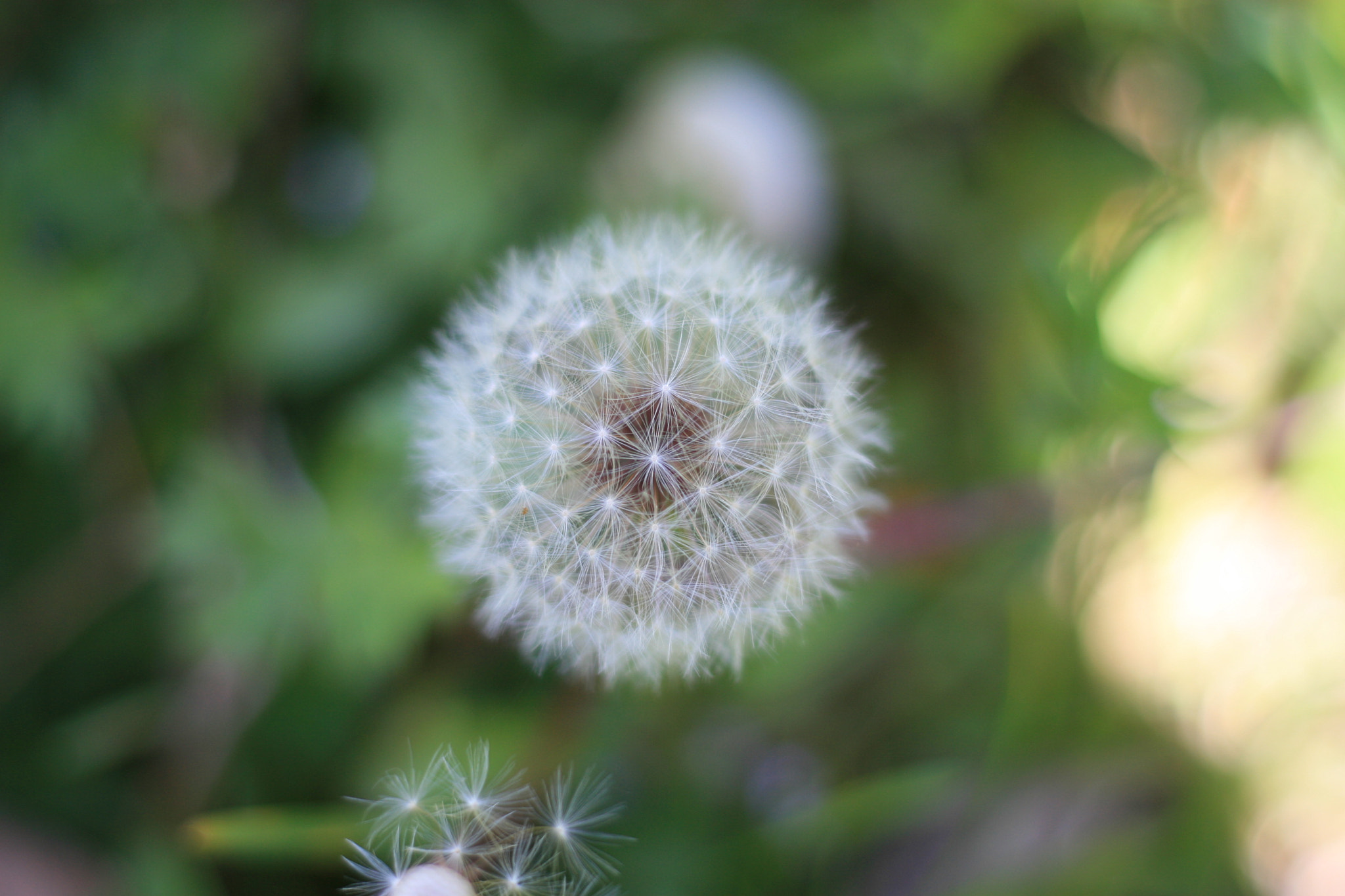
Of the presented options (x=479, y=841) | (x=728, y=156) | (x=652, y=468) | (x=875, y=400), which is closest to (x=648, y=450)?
(x=652, y=468)

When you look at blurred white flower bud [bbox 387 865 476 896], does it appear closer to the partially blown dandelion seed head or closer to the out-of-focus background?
the partially blown dandelion seed head

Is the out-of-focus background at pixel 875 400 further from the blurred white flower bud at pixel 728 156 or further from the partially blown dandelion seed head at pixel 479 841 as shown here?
the partially blown dandelion seed head at pixel 479 841

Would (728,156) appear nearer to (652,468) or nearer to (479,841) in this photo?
(652,468)

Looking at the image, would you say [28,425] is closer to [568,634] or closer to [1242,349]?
[568,634]

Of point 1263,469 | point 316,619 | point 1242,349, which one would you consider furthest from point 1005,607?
point 316,619

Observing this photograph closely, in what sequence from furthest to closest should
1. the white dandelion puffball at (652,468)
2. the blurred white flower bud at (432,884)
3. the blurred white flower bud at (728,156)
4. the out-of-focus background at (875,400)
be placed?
the blurred white flower bud at (728,156) < the out-of-focus background at (875,400) < the white dandelion puffball at (652,468) < the blurred white flower bud at (432,884)

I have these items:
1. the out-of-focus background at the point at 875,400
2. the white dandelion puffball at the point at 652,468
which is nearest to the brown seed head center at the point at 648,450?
the white dandelion puffball at the point at 652,468
